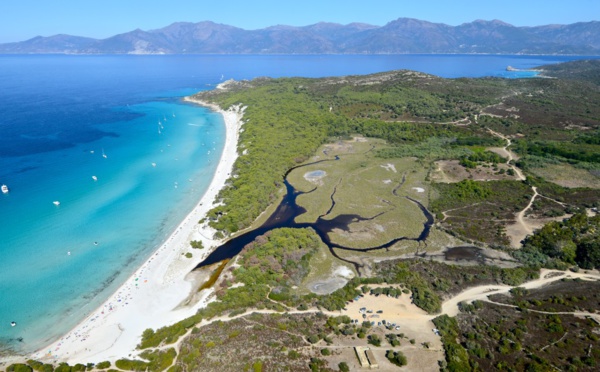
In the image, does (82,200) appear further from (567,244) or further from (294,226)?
(567,244)

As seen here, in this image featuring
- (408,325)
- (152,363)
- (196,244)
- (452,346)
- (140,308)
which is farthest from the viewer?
(196,244)

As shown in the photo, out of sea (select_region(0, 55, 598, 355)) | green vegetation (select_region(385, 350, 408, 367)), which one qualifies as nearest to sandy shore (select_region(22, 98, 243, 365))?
sea (select_region(0, 55, 598, 355))

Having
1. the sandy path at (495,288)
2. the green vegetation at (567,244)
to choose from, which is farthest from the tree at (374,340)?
the green vegetation at (567,244)

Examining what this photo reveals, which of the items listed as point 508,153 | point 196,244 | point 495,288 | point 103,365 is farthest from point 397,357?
point 508,153

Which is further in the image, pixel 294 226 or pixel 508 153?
pixel 508 153

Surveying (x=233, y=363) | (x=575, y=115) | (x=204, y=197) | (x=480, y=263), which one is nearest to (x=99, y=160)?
(x=204, y=197)

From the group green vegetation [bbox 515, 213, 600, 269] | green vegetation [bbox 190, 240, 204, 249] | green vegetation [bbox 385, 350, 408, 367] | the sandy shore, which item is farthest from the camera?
green vegetation [bbox 190, 240, 204, 249]

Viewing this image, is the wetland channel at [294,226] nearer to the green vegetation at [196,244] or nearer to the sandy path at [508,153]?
the green vegetation at [196,244]

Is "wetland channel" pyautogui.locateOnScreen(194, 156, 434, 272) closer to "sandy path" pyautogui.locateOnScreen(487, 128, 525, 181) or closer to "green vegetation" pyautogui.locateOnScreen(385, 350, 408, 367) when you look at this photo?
"green vegetation" pyautogui.locateOnScreen(385, 350, 408, 367)

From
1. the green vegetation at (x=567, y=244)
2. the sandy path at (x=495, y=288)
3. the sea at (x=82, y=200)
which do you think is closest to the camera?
the sandy path at (x=495, y=288)
